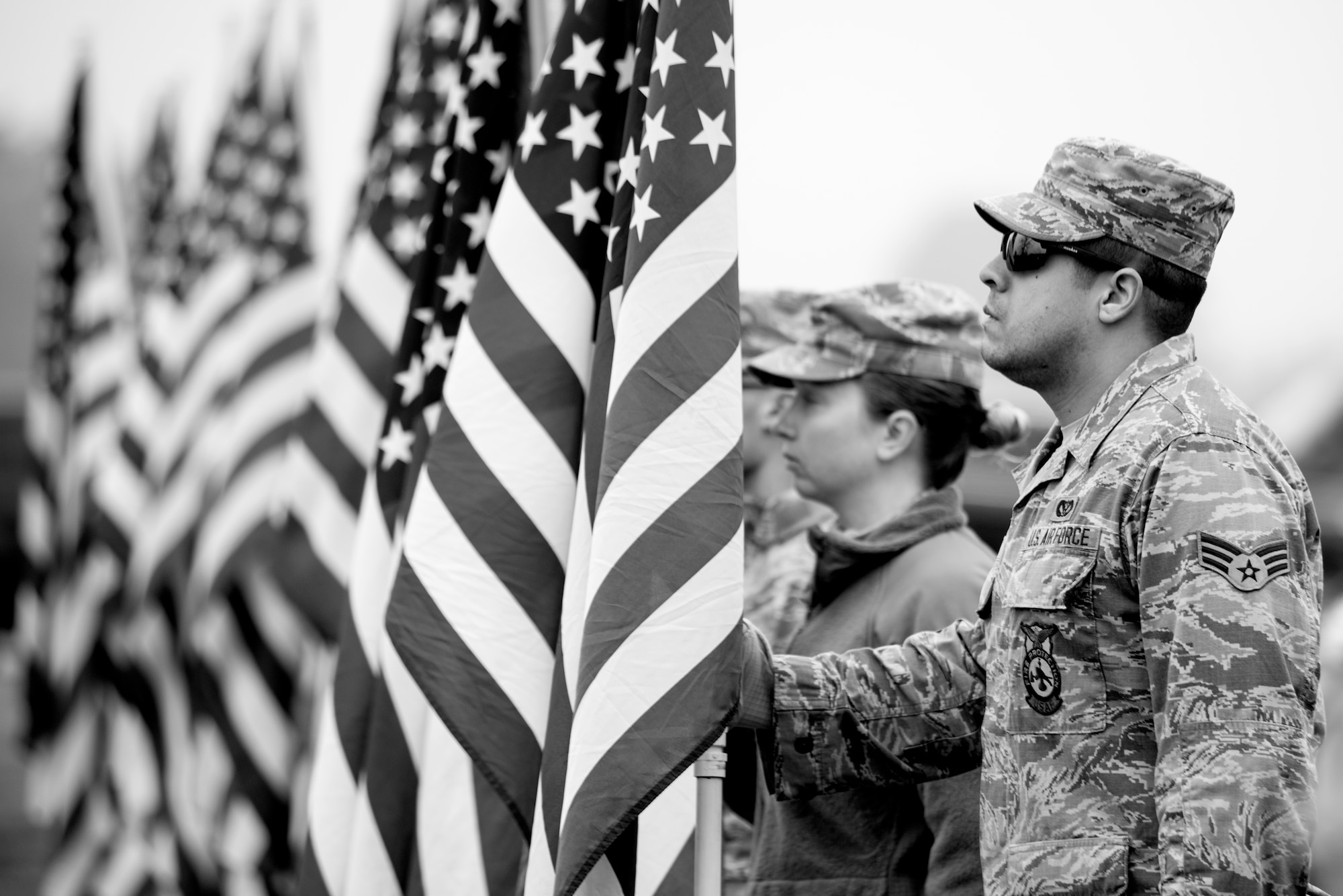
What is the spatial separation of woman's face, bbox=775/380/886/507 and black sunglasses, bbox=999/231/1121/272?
1032 mm

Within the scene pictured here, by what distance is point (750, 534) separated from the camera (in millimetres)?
4988

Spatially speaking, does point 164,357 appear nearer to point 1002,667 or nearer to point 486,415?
point 486,415

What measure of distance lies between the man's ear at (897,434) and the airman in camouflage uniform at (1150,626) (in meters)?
0.94

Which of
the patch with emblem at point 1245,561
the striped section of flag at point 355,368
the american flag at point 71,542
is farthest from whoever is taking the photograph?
the american flag at point 71,542

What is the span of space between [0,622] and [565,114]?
73.6 ft

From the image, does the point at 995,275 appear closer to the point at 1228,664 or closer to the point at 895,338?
the point at 1228,664

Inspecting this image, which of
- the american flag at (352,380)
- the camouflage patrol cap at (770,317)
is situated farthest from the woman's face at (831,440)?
the american flag at (352,380)

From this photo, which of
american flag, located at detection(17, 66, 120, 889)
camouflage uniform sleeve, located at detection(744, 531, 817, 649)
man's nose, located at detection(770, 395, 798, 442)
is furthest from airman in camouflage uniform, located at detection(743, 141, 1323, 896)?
american flag, located at detection(17, 66, 120, 889)

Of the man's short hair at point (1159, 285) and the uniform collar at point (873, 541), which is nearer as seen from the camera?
the man's short hair at point (1159, 285)

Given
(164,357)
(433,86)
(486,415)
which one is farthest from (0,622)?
(486,415)

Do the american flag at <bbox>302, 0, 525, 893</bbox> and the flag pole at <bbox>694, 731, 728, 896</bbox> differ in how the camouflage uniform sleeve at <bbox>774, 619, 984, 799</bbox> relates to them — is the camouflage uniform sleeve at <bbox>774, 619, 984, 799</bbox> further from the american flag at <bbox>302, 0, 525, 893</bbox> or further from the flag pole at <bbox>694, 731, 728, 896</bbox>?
the american flag at <bbox>302, 0, 525, 893</bbox>

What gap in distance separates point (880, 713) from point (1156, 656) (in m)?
0.74

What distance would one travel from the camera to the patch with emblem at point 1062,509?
80.0 inches

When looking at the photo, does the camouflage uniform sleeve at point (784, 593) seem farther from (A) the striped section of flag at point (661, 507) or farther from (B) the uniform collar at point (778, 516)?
(A) the striped section of flag at point (661, 507)
